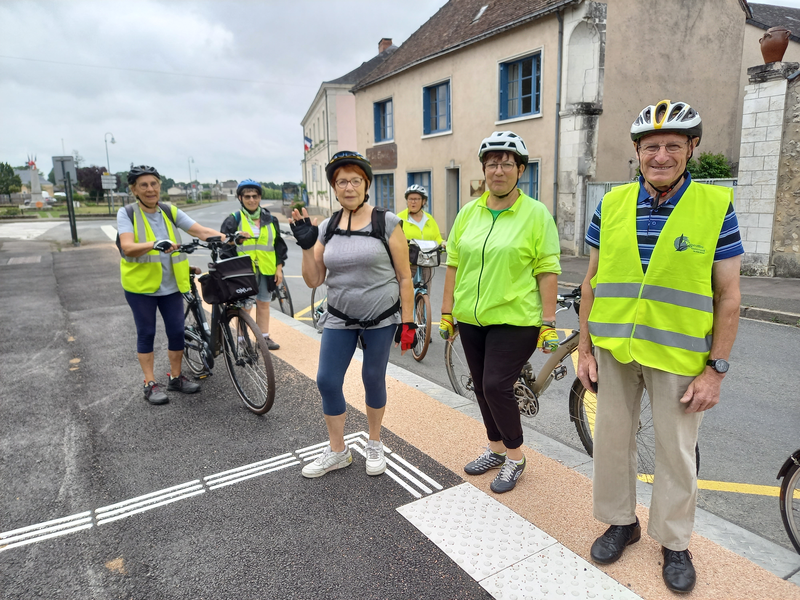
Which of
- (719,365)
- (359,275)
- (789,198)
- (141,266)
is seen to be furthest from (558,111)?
(719,365)

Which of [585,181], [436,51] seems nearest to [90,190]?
[436,51]

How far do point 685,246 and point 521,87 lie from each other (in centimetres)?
1469

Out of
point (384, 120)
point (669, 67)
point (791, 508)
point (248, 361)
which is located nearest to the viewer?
point (791, 508)

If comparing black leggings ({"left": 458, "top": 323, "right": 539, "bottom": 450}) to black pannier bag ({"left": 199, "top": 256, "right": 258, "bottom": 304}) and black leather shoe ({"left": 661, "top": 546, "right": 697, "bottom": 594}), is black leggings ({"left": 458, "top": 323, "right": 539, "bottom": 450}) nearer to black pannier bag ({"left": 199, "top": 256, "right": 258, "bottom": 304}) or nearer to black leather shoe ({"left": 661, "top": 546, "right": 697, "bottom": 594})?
black leather shoe ({"left": 661, "top": 546, "right": 697, "bottom": 594})

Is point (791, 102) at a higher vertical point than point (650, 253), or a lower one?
higher

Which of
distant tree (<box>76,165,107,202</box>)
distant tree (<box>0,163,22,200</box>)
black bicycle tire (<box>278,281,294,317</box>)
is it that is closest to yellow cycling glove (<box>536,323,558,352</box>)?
black bicycle tire (<box>278,281,294,317</box>)

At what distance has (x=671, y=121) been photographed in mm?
2170

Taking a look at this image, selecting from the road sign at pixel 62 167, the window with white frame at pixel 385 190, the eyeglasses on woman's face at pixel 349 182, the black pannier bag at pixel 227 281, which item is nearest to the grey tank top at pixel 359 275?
the eyeglasses on woman's face at pixel 349 182

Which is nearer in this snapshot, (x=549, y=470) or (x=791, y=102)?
(x=549, y=470)

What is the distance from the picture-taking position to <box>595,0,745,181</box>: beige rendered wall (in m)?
13.9

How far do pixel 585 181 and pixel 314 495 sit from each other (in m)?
12.6

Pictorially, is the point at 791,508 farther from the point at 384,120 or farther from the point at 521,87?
the point at 384,120

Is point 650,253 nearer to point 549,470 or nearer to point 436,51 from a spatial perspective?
point 549,470

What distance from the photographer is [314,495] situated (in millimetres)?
3242
